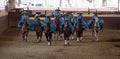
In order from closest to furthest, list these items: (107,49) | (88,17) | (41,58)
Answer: (41,58), (107,49), (88,17)

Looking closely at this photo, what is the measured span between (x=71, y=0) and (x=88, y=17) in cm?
460

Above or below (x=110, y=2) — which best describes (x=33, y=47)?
below

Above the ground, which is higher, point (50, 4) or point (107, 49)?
point (50, 4)

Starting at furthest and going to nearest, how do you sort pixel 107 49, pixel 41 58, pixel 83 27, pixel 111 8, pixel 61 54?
1. pixel 111 8
2. pixel 83 27
3. pixel 107 49
4. pixel 61 54
5. pixel 41 58

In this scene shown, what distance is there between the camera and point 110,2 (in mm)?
19875

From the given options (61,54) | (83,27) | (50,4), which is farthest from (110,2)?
(61,54)

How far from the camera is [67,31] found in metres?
8.80

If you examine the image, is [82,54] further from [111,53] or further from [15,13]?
[15,13]

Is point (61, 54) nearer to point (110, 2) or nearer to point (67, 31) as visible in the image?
point (67, 31)

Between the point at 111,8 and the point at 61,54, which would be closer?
the point at 61,54

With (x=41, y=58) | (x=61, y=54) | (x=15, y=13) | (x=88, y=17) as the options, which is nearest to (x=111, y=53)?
(x=61, y=54)

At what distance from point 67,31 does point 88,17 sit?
6940mm

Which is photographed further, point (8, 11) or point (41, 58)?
point (8, 11)

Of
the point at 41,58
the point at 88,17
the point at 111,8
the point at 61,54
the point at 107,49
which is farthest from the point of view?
the point at 111,8
